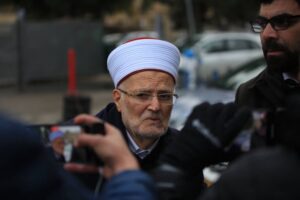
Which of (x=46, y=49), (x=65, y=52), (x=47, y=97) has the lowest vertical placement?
(x=47, y=97)

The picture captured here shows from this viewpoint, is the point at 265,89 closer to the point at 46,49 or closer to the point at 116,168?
the point at 116,168

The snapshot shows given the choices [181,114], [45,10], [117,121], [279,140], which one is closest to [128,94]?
[117,121]

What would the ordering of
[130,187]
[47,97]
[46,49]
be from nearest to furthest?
[130,187] → [47,97] → [46,49]

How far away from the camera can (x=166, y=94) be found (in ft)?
9.25

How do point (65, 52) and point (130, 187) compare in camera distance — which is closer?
point (130, 187)

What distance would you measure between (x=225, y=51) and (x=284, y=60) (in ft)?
51.5

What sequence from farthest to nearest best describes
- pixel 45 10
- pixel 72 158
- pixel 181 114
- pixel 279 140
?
pixel 45 10, pixel 181 114, pixel 72 158, pixel 279 140

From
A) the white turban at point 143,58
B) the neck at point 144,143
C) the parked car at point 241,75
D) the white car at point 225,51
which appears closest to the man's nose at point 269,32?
the white turban at point 143,58

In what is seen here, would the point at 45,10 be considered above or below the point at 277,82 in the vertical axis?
below

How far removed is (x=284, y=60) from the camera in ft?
8.96

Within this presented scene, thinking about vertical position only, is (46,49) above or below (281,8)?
below

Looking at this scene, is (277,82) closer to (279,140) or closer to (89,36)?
(279,140)

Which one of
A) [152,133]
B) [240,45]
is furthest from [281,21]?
[240,45]

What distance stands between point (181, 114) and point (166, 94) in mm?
4512
